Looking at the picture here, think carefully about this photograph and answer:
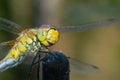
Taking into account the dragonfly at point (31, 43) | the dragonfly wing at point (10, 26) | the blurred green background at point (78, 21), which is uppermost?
the blurred green background at point (78, 21)

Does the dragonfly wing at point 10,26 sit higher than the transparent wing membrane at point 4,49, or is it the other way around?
the dragonfly wing at point 10,26

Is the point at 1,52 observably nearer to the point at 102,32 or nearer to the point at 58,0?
the point at 58,0

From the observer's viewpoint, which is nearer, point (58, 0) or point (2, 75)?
point (2, 75)

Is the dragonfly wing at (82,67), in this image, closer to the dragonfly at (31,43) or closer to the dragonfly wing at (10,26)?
the dragonfly at (31,43)

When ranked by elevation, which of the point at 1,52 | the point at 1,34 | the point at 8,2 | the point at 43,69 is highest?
the point at 8,2

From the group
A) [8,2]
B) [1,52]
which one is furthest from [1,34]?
[1,52]

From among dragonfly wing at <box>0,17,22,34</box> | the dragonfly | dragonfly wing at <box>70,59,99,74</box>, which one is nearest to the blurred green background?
dragonfly wing at <box>0,17,22,34</box>

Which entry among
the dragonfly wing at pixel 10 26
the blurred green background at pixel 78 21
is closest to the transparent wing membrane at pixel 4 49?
the dragonfly wing at pixel 10 26
